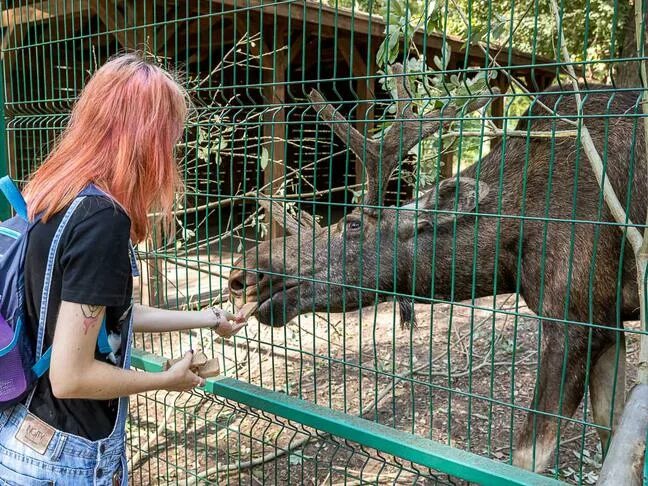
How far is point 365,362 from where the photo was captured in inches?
→ 261

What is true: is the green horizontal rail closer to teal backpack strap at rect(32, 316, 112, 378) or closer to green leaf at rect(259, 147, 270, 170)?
teal backpack strap at rect(32, 316, 112, 378)

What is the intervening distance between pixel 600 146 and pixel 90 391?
9.73ft

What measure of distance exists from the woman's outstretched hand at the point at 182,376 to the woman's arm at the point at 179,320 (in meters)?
0.31

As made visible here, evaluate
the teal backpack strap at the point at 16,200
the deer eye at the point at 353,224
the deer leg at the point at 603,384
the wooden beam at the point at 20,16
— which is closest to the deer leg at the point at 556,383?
the deer leg at the point at 603,384

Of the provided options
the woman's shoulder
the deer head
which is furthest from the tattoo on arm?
the deer head

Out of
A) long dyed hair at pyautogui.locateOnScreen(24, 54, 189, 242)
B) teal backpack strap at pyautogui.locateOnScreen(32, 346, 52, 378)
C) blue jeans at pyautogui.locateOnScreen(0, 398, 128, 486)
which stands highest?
long dyed hair at pyautogui.locateOnScreen(24, 54, 189, 242)

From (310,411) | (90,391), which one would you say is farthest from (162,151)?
(310,411)

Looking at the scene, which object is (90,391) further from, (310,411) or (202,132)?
(202,132)

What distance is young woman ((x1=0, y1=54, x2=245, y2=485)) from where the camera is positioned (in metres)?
1.72

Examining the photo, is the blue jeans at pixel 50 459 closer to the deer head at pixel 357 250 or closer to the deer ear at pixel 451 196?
the deer head at pixel 357 250

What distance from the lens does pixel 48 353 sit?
1.87 metres

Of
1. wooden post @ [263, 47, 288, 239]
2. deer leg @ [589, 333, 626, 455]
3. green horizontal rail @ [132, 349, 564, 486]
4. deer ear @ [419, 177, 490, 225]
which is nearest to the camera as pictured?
green horizontal rail @ [132, 349, 564, 486]

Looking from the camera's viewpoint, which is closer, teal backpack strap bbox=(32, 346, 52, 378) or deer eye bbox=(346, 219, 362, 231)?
teal backpack strap bbox=(32, 346, 52, 378)

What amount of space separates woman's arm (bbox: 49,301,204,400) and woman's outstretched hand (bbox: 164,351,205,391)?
18 cm
